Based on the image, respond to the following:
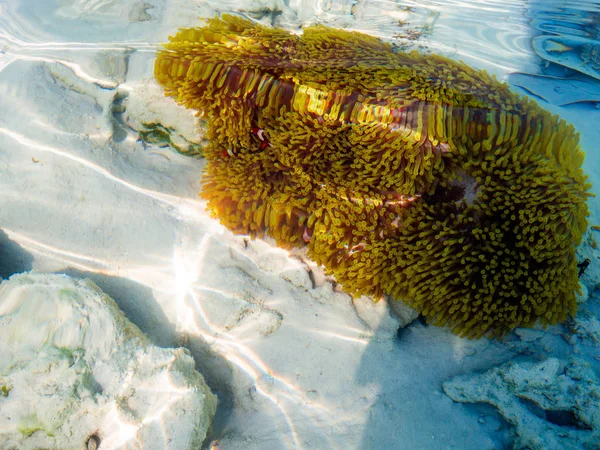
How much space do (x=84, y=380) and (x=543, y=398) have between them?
101 inches

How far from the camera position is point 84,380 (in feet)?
6.44

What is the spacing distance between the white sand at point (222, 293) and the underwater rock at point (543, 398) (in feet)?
0.35

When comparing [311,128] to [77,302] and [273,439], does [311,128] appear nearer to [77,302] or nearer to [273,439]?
[77,302]

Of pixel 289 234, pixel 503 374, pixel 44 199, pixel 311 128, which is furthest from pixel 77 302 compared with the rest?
pixel 503 374

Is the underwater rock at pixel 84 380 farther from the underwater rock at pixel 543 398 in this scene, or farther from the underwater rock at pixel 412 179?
the underwater rock at pixel 543 398

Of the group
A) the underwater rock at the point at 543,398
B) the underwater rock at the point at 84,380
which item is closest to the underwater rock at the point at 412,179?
the underwater rock at the point at 543,398

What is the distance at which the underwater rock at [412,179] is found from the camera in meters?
2.15

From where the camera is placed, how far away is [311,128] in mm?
2375

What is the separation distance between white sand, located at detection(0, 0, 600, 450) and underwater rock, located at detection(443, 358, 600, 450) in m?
0.11

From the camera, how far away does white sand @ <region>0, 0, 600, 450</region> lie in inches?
88.4

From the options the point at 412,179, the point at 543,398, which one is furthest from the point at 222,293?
the point at 543,398

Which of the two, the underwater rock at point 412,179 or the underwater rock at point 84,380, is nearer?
the underwater rock at point 84,380

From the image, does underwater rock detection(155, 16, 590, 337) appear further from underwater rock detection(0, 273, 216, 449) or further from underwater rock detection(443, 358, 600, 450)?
underwater rock detection(0, 273, 216, 449)

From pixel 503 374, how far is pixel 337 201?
1434 millimetres
